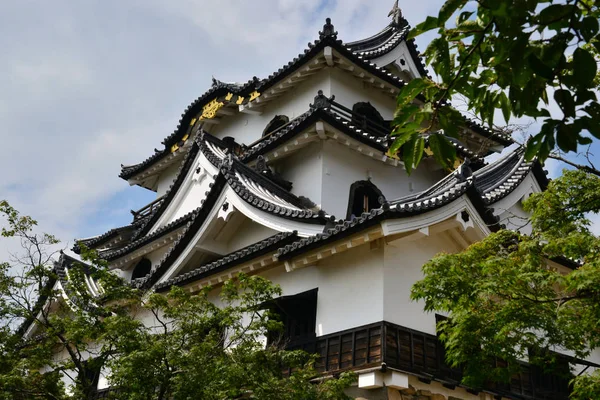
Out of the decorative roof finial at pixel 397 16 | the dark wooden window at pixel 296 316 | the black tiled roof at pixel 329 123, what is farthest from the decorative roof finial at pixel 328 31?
the dark wooden window at pixel 296 316

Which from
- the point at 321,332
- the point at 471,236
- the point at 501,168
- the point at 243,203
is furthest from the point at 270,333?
the point at 501,168

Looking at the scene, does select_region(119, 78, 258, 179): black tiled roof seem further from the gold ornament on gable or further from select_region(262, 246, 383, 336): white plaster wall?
select_region(262, 246, 383, 336): white plaster wall

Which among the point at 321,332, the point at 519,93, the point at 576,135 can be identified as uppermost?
the point at 321,332

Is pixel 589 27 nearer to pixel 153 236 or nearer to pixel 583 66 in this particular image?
pixel 583 66

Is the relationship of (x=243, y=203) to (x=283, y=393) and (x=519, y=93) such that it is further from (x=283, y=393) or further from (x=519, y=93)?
(x=519, y=93)

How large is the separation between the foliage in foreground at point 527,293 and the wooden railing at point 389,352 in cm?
126

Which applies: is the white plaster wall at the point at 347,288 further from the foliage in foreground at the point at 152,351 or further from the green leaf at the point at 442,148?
the green leaf at the point at 442,148

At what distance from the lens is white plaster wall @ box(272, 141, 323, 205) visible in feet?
51.9

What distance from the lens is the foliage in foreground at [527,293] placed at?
8180 mm

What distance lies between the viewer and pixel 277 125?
19.4m

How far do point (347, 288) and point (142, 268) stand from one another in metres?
10.8

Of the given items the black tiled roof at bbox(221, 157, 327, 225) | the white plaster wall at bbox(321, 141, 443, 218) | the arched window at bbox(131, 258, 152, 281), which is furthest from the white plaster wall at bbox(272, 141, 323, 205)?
the arched window at bbox(131, 258, 152, 281)

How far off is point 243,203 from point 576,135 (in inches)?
429

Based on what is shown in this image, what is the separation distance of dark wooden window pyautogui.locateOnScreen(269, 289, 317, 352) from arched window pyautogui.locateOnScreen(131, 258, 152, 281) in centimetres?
869
